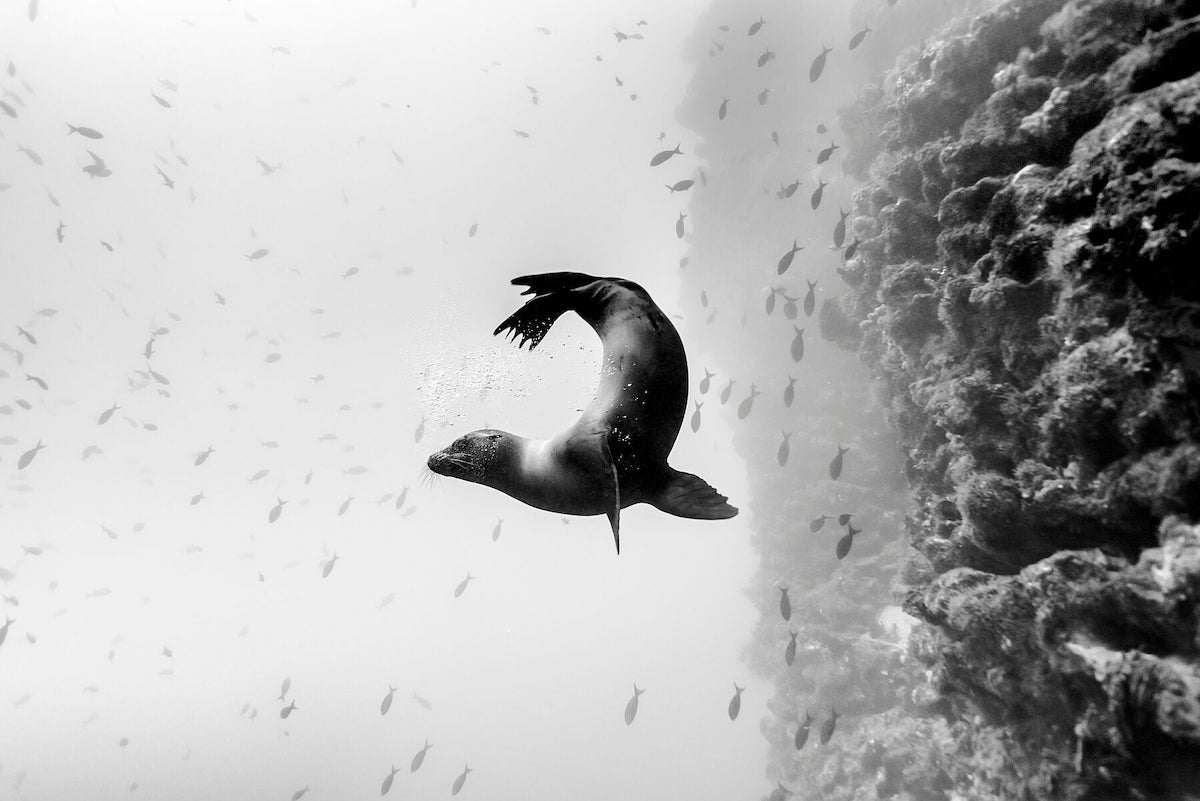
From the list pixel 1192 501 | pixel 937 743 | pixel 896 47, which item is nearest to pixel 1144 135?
pixel 1192 501

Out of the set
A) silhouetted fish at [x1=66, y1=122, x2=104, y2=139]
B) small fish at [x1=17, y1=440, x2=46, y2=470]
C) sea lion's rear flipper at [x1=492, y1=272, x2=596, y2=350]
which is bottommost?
small fish at [x1=17, y1=440, x2=46, y2=470]

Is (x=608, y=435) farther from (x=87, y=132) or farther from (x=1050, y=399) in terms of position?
(x=87, y=132)

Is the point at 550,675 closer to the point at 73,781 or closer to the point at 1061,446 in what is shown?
the point at 73,781

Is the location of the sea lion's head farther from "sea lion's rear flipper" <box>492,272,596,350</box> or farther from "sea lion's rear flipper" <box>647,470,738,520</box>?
"sea lion's rear flipper" <box>647,470,738,520</box>

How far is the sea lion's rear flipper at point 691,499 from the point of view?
2.61 metres

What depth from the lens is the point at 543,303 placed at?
2.73 meters

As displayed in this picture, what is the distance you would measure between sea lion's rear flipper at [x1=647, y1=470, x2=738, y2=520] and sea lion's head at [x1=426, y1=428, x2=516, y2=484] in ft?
2.73

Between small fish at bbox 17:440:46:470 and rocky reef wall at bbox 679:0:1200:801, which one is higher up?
rocky reef wall at bbox 679:0:1200:801

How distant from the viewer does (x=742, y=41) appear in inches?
861

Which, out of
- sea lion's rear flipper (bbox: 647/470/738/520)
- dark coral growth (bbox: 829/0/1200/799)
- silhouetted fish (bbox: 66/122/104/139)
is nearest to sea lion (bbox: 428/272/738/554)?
sea lion's rear flipper (bbox: 647/470/738/520)

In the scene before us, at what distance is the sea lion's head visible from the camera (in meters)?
2.69

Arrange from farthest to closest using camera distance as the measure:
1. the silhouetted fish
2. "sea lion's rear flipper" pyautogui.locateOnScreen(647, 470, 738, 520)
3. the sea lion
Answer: the silhouetted fish, "sea lion's rear flipper" pyautogui.locateOnScreen(647, 470, 738, 520), the sea lion

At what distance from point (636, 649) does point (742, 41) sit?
65507 mm

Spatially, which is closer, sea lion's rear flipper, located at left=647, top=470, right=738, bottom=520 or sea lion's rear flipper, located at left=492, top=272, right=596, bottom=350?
sea lion's rear flipper, located at left=647, top=470, right=738, bottom=520
